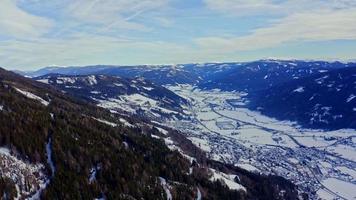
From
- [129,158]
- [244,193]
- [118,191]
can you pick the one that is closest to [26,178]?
[118,191]

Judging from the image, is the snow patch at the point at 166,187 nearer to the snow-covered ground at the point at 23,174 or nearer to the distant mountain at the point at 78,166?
the distant mountain at the point at 78,166

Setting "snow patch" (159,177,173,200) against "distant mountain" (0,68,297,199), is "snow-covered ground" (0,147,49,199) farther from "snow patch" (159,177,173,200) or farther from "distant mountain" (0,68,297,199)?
"snow patch" (159,177,173,200)

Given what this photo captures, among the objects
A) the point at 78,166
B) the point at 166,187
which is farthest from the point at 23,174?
the point at 166,187

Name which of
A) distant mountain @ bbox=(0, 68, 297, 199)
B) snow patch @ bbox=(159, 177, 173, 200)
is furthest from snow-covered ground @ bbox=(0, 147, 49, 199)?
snow patch @ bbox=(159, 177, 173, 200)

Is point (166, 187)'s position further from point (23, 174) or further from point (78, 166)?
point (23, 174)

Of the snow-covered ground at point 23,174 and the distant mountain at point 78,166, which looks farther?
the distant mountain at point 78,166

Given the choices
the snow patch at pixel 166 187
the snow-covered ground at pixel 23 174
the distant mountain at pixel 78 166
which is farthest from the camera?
the snow patch at pixel 166 187

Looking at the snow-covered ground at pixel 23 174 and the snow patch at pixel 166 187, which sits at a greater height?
the snow-covered ground at pixel 23 174

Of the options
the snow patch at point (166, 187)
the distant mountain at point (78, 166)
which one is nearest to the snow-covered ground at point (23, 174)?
the distant mountain at point (78, 166)

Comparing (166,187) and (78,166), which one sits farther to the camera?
(166,187)

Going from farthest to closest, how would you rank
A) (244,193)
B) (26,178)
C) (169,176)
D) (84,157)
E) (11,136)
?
(244,193) → (169,176) → (84,157) → (11,136) → (26,178)

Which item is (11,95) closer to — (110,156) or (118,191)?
(110,156)
